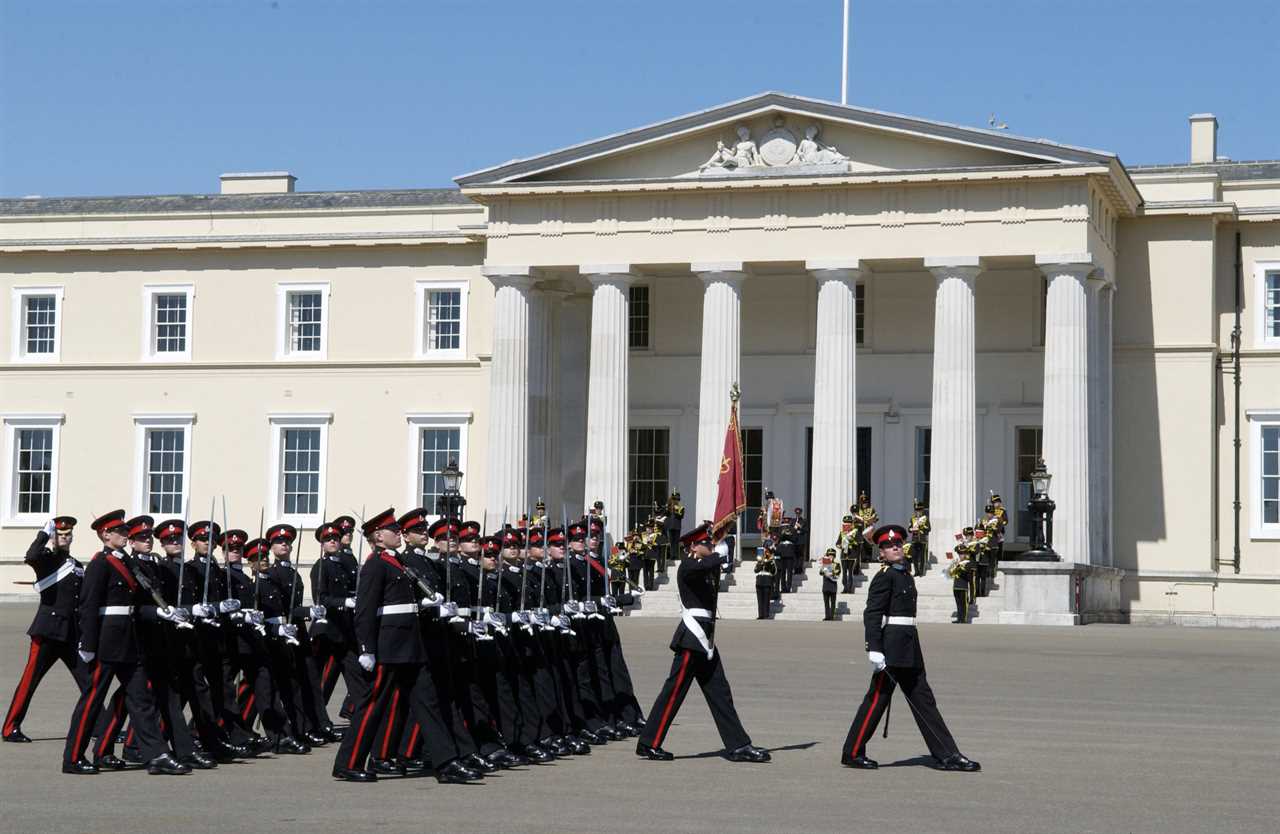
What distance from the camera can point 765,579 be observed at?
3631 cm

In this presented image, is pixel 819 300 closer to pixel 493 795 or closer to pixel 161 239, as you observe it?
pixel 161 239

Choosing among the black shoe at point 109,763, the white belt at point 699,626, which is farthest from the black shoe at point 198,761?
the white belt at point 699,626

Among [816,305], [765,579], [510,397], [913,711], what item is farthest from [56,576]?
[816,305]

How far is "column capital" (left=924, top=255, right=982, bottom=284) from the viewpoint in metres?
39.6

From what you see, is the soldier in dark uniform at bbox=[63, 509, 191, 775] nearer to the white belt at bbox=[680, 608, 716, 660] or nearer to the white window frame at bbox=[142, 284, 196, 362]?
the white belt at bbox=[680, 608, 716, 660]

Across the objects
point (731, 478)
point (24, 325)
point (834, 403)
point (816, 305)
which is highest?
point (816, 305)

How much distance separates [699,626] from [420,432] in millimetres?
31507

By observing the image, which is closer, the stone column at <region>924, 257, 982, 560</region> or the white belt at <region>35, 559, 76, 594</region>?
the white belt at <region>35, 559, 76, 594</region>

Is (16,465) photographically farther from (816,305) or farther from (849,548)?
(849,548)

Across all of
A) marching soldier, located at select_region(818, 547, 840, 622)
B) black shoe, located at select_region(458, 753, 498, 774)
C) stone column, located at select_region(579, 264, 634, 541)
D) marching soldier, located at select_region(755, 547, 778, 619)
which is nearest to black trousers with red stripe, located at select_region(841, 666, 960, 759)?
black shoe, located at select_region(458, 753, 498, 774)

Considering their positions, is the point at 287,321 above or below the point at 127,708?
above

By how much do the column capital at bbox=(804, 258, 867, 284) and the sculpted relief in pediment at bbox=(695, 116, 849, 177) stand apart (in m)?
1.81

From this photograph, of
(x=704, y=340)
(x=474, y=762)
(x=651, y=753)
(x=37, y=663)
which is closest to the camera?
(x=474, y=762)

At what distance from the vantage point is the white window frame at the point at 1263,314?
4175cm
